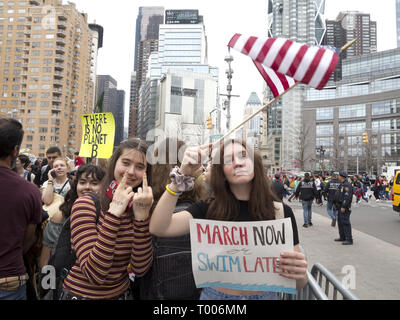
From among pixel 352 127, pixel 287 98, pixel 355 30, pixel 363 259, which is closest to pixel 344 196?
pixel 363 259

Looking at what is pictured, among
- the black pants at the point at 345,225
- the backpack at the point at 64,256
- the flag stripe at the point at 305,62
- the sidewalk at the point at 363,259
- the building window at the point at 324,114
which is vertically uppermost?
the building window at the point at 324,114

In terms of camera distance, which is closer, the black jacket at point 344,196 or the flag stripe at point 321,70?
the flag stripe at point 321,70

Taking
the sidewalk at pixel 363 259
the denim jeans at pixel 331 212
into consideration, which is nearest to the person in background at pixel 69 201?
the sidewalk at pixel 363 259

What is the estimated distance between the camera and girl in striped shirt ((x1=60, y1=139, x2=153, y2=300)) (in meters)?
1.76

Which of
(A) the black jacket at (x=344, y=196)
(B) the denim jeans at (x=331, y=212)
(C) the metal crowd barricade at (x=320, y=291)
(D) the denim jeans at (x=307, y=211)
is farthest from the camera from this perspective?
(D) the denim jeans at (x=307, y=211)

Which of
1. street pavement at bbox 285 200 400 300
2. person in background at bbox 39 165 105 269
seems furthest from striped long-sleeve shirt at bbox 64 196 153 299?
street pavement at bbox 285 200 400 300

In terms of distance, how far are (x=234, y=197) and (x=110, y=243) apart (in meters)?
0.91

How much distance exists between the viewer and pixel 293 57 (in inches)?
82.2

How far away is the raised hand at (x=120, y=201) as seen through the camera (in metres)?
1.78

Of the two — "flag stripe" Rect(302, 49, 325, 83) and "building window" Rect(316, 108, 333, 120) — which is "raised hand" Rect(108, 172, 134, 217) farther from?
"building window" Rect(316, 108, 333, 120)

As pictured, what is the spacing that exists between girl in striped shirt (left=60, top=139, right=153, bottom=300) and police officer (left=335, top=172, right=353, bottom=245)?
773 cm

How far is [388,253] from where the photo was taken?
7.06m

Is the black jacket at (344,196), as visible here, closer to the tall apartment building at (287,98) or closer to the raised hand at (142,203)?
the raised hand at (142,203)

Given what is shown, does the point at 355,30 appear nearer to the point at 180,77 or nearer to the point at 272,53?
the point at 180,77
